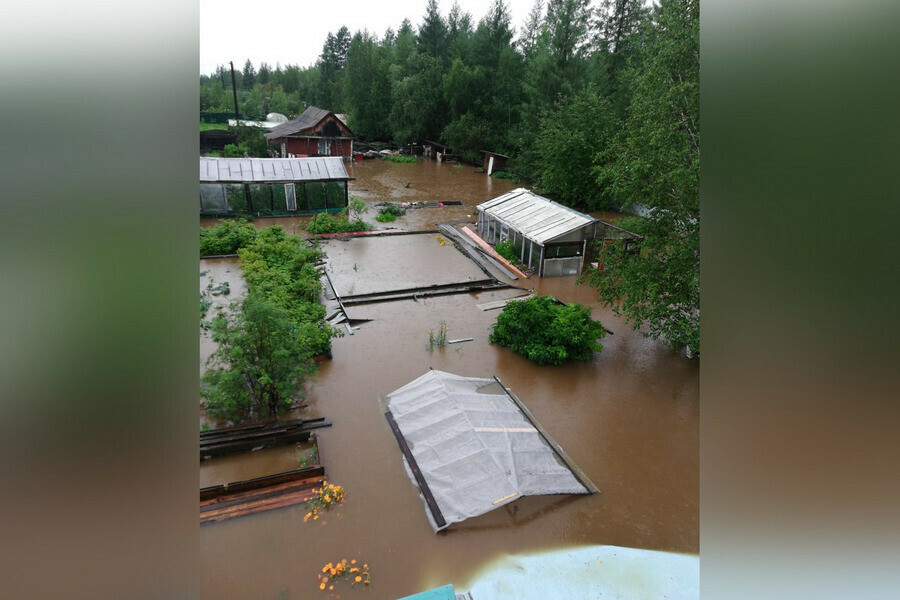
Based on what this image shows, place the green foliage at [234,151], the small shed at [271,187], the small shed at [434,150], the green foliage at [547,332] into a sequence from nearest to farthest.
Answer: the green foliage at [547,332] → the small shed at [271,187] → the green foliage at [234,151] → the small shed at [434,150]

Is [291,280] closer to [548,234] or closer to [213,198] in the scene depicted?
[548,234]

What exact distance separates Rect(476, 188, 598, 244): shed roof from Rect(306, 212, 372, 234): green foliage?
4.40 metres

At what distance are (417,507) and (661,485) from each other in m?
3.53

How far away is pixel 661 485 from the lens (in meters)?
8.29

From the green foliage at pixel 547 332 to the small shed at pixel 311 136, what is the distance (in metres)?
22.3

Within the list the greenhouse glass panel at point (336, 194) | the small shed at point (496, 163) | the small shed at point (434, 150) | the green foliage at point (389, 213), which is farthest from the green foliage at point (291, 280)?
the small shed at point (434, 150)

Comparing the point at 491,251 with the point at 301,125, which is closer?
the point at 491,251

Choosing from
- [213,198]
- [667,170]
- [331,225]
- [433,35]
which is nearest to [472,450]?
[667,170]

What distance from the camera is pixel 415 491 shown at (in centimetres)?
796

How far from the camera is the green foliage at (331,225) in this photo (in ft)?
64.6

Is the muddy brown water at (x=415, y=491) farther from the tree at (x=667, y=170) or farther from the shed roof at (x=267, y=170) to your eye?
the shed roof at (x=267, y=170)

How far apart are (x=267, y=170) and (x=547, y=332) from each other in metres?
→ 13.7
